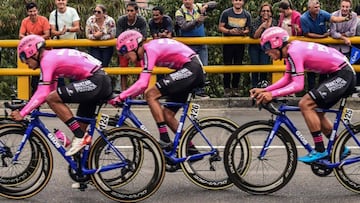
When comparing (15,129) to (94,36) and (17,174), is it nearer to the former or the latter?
(17,174)

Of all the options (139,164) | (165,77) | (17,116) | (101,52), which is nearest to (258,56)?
(101,52)

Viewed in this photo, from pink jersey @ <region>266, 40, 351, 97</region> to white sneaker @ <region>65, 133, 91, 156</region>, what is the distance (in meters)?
1.90

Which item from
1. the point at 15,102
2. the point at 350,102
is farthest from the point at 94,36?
the point at 15,102

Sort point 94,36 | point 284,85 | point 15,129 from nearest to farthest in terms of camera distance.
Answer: point 15,129
point 284,85
point 94,36

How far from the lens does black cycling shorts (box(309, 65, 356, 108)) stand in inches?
283

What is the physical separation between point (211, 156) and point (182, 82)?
33.3 inches

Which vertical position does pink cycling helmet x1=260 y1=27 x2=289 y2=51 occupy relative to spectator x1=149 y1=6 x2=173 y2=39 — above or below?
above

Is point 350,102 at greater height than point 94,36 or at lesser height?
lesser

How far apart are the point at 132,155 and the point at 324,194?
6.60 ft

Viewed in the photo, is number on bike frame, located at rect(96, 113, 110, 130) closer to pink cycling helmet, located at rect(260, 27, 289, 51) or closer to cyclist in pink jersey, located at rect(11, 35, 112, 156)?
cyclist in pink jersey, located at rect(11, 35, 112, 156)

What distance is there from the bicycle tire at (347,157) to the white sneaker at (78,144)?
2469 mm

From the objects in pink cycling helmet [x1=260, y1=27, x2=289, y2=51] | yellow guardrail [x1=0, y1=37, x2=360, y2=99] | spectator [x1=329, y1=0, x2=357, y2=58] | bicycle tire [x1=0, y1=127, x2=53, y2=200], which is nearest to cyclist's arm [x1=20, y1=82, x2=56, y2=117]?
bicycle tire [x1=0, y1=127, x2=53, y2=200]

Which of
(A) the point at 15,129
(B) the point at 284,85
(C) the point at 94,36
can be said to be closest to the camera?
(A) the point at 15,129

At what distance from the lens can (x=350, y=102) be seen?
1312 centimetres
